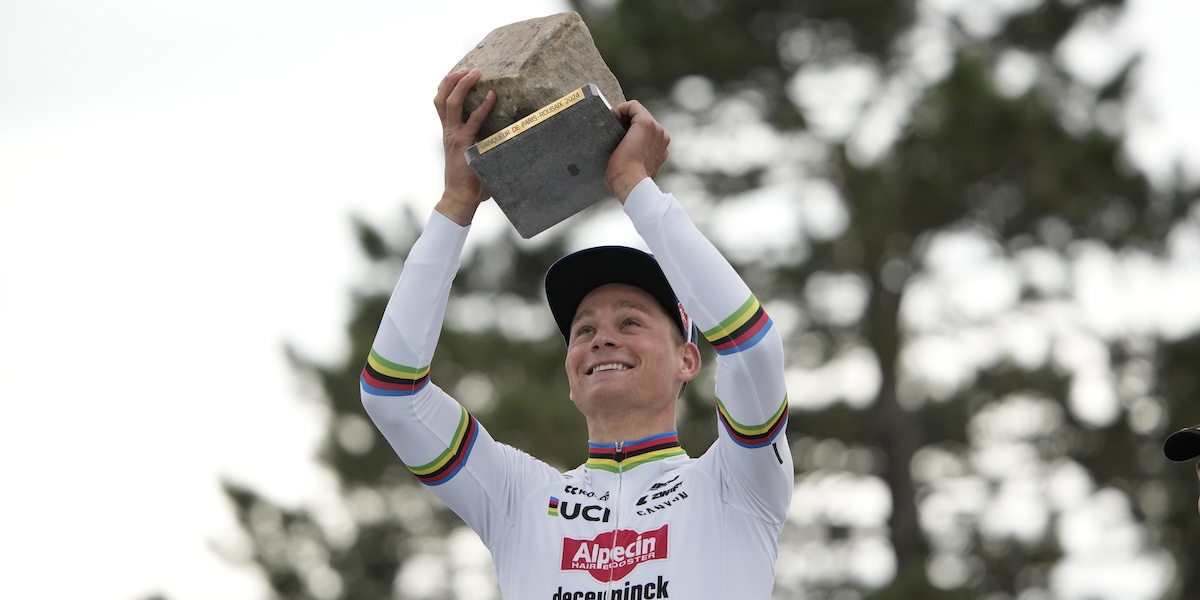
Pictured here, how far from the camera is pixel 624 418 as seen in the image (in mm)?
4582

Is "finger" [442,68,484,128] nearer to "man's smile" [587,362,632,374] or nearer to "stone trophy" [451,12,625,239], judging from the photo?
"stone trophy" [451,12,625,239]

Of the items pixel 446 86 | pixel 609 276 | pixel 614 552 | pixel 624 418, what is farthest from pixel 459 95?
pixel 614 552

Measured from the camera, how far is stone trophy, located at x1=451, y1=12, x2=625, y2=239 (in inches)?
169

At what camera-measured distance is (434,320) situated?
443 cm

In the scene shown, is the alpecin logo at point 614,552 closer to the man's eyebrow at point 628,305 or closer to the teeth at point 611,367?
the teeth at point 611,367

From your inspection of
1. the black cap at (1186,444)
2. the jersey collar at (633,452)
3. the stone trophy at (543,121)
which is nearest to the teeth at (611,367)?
the jersey collar at (633,452)

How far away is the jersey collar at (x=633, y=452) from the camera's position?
4.49 m

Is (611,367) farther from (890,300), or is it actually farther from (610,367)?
(890,300)

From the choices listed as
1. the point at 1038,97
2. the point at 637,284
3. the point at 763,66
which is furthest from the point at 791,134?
the point at 637,284

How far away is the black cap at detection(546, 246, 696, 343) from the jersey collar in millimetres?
449

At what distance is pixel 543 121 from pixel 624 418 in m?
0.99

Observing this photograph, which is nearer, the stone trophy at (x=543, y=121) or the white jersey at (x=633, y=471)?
the white jersey at (x=633, y=471)

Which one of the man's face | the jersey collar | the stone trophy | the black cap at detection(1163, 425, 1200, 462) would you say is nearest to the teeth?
the man's face

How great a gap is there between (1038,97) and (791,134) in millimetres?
2833
